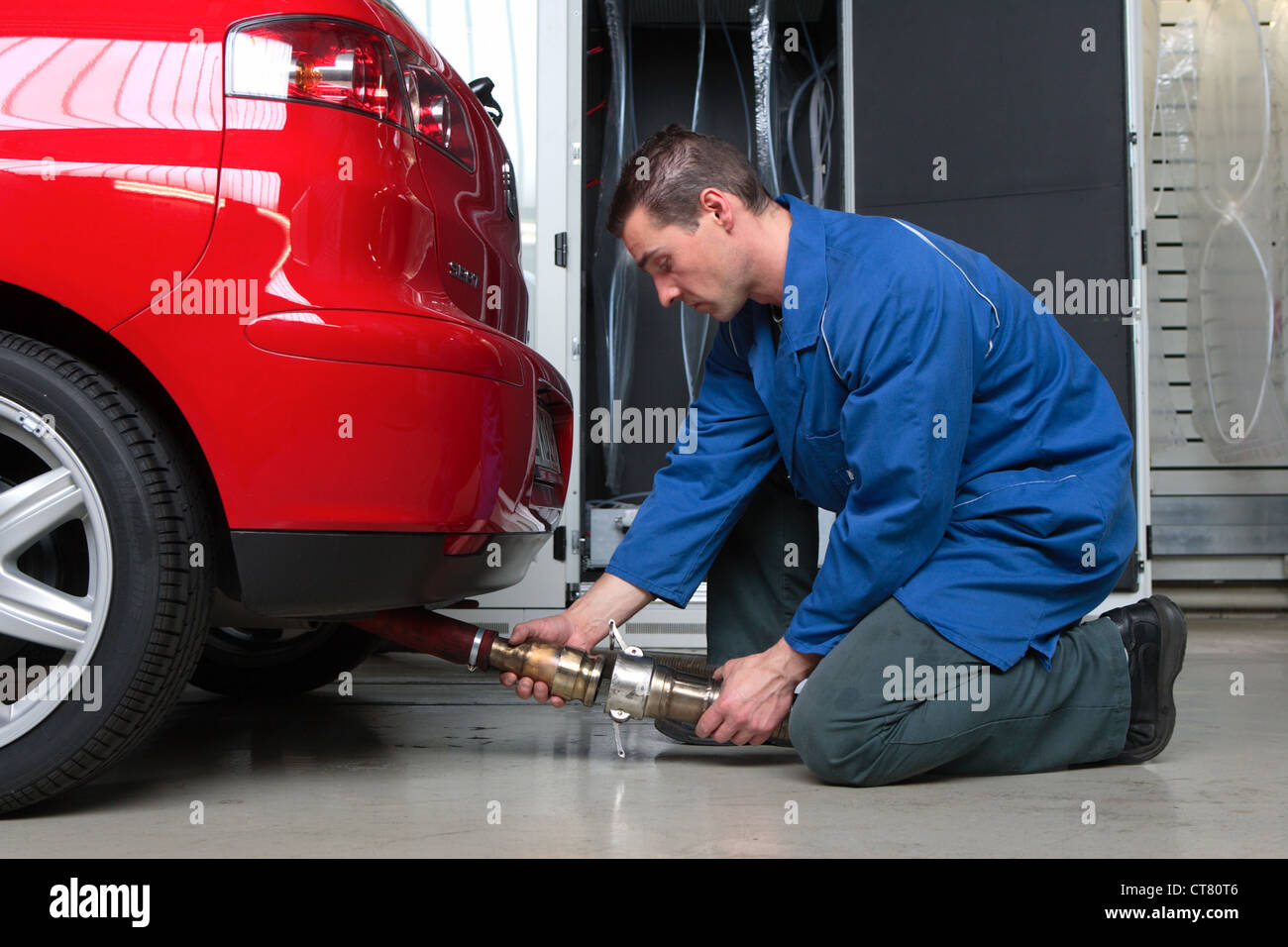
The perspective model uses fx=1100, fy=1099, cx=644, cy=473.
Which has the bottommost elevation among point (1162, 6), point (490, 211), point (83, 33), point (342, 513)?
point (342, 513)

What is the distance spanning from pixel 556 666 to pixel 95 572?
0.63 m

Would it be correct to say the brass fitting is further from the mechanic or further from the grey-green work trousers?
the grey-green work trousers

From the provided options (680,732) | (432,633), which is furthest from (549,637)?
(680,732)

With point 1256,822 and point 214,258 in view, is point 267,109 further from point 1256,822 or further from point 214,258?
point 1256,822

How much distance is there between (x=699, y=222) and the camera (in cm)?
156

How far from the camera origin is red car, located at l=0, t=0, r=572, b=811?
4.02 feet

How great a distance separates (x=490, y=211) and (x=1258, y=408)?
136 inches

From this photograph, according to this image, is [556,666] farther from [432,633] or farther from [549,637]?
[432,633]

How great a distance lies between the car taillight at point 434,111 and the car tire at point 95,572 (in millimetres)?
499

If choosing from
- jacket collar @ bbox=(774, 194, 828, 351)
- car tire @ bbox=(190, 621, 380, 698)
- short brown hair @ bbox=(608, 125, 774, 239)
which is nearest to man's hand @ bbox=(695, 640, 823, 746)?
jacket collar @ bbox=(774, 194, 828, 351)

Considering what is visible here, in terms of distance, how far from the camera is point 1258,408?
4020 mm

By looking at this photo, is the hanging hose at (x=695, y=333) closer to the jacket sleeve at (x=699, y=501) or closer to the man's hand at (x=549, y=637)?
the jacket sleeve at (x=699, y=501)
